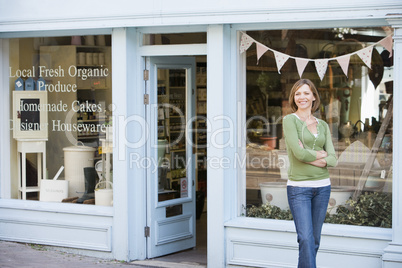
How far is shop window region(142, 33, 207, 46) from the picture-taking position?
25.0 ft

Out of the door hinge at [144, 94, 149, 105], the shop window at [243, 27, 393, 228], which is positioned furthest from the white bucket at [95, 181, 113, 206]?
the shop window at [243, 27, 393, 228]

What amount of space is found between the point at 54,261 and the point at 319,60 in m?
3.81

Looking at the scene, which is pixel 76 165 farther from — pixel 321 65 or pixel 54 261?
pixel 321 65

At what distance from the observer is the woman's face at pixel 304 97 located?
582 cm

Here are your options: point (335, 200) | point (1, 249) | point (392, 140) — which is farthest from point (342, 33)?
point (1, 249)

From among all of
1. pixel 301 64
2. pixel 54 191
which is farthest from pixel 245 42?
pixel 54 191

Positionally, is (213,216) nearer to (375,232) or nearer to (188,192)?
(188,192)

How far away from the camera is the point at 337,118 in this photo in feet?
23.8

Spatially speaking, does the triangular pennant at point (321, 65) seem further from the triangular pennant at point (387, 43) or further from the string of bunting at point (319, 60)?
the triangular pennant at point (387, 43)

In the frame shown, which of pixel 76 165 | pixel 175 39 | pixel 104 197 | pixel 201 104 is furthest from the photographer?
Result: pixel 201 104

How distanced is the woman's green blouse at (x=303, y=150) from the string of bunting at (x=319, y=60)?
1369mm

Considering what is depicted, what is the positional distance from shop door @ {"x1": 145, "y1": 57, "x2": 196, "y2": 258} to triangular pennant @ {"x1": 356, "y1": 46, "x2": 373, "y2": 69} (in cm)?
227

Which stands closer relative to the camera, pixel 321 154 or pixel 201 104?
pixel 321 154

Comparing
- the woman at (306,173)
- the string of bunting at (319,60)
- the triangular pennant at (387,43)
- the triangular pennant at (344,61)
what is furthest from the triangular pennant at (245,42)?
the woman at (306,173)
